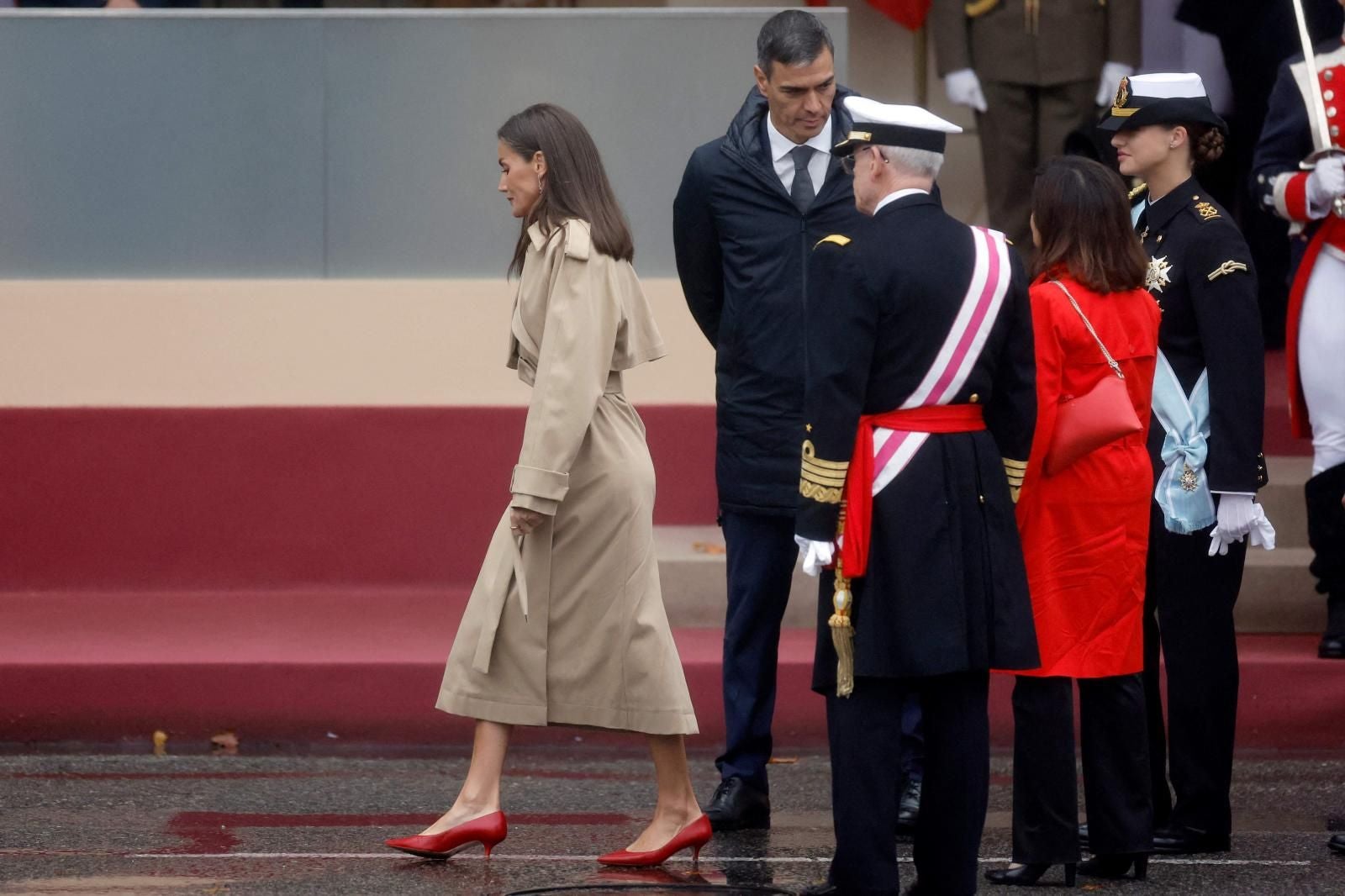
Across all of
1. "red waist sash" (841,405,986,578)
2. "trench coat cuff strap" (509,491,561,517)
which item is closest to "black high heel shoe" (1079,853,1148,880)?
"red waist sash" (841,405,986,578)

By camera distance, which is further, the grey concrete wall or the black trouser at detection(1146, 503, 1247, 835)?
the grey concrete wall

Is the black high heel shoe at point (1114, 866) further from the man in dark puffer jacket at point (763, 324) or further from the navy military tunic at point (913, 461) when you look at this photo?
the man in dark puffer jacket at point (763, 324)

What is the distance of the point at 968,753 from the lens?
510cm

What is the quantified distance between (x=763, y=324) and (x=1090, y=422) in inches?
45.3

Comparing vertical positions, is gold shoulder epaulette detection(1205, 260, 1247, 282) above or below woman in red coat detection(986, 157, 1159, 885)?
above

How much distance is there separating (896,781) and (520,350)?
1.58 metres

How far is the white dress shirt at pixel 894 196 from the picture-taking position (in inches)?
197

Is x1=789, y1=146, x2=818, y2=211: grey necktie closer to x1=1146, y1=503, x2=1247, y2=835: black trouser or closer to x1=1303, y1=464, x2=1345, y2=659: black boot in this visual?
x1=1146, y1=503, x2=1247, y2=835: black trouser

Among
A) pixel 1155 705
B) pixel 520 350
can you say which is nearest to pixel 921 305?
pixel 520 350

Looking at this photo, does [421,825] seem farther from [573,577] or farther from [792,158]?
[792,158]

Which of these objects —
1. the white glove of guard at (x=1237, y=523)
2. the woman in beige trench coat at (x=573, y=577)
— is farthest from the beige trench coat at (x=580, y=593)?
the white glove of guard at (x=1237, y=523)

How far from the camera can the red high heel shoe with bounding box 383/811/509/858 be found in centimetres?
554

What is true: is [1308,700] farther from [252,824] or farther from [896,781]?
[252,824]

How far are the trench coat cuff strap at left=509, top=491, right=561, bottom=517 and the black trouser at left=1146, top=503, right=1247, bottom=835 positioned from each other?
1.72 metres
